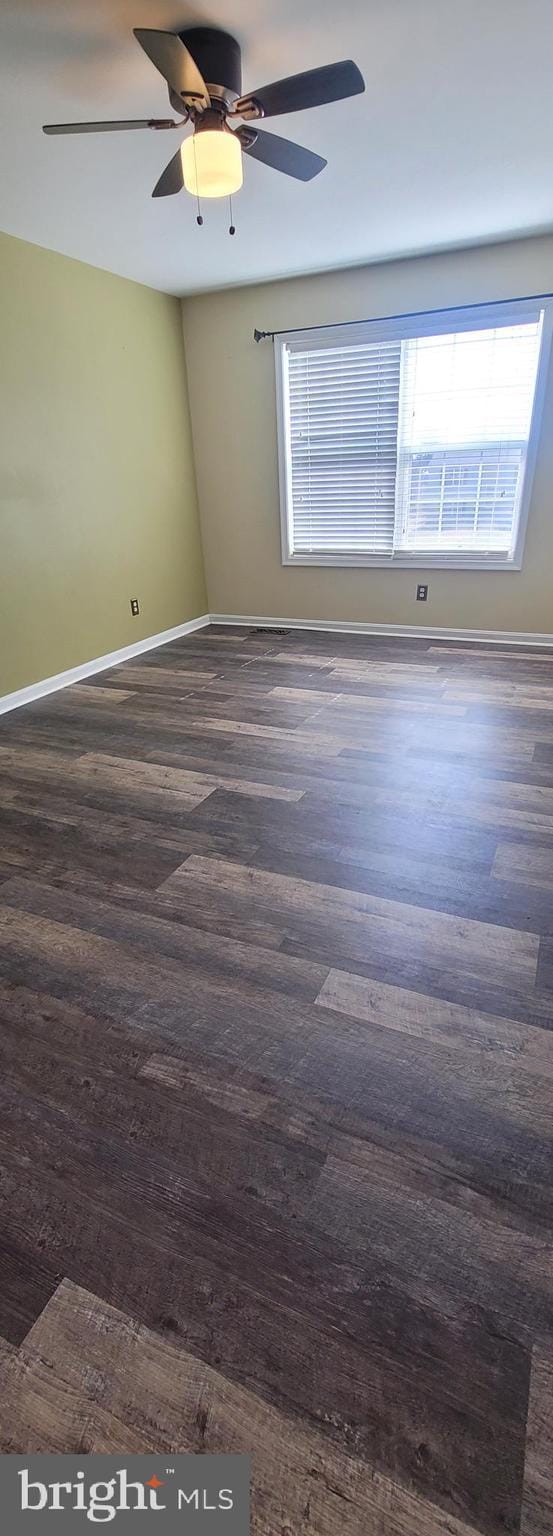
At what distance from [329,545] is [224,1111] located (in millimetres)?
4247

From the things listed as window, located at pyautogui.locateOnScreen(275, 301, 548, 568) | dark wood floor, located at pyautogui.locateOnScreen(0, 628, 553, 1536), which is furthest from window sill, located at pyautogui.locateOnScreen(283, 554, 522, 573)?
dark wood floor, located at pyautogui.locateOnScreen(0, 628, 553, 1536)

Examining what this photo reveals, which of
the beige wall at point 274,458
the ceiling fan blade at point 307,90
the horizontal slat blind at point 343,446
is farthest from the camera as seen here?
the horizontal slat blind at point 343,446

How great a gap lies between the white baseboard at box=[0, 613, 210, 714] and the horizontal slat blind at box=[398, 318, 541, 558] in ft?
6.01

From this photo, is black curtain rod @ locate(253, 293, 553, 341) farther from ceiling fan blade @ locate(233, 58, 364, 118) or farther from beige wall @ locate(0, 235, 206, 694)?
ceiling fan blade @ locate(233, 58, 364, 118)

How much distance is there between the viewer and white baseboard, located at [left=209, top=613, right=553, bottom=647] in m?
4.44

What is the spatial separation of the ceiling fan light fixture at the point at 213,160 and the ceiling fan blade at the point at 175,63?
8 cm

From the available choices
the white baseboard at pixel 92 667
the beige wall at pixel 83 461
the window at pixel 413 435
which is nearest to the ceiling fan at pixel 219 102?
the beige wall at pixel 83 461

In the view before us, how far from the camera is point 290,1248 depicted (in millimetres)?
1062

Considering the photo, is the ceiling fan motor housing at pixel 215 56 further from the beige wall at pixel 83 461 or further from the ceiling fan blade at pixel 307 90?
the beige wall at pixel 83 461

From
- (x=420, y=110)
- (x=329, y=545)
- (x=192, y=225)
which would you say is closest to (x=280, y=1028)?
(x=420, y=110)

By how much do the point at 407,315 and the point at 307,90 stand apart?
Answer: 252 cm

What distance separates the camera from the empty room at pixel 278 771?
905mm

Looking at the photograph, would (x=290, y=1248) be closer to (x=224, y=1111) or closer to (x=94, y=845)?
(x=224, y=1111)

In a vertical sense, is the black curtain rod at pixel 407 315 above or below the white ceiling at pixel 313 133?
below
